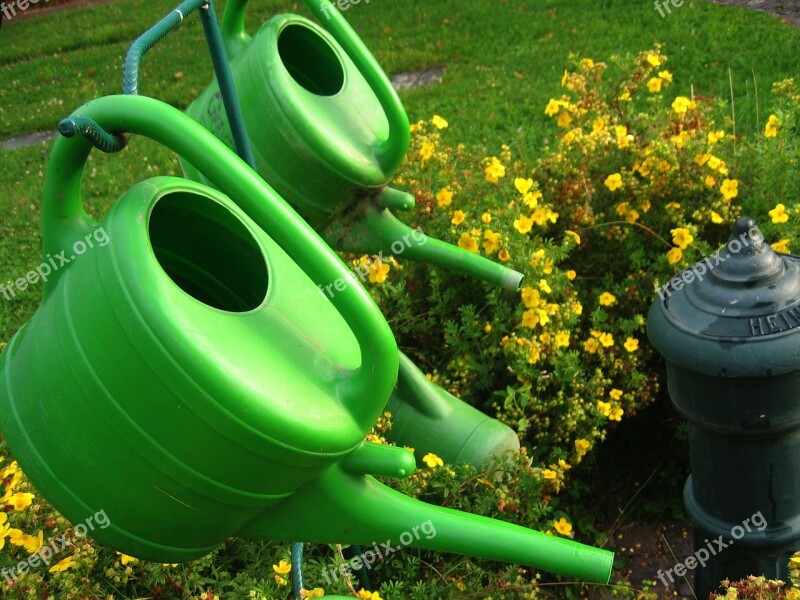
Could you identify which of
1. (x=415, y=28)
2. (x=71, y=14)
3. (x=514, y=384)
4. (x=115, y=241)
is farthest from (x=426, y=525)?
(x=71, y=14)

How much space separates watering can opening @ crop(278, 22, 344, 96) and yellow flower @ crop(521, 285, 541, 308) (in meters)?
0.88

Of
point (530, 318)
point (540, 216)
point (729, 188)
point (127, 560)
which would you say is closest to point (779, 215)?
point (729, 188)

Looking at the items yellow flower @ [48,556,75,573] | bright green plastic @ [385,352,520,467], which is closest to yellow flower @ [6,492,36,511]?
yellow flower @ [48,556,75,573]

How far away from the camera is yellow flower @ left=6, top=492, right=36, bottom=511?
1806mm

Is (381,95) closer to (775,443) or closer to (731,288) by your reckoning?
(731,288)

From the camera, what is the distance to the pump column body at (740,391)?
5.58 feet

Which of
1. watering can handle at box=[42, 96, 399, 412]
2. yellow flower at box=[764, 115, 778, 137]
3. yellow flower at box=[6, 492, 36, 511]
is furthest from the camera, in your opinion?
yellow flower at box=[764, 115, 778, 137]

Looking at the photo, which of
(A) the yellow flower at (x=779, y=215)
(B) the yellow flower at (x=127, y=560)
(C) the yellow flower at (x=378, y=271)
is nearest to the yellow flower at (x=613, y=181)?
(A) the yellow flower at (x=779, y=215)

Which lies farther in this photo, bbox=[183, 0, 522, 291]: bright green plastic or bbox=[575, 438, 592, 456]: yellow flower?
bbox=[575, 438, 592, 456]: yellow flower

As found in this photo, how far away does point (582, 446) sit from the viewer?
7.66 feet

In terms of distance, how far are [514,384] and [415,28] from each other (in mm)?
4566

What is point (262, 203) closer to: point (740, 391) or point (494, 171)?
point (740, 391)

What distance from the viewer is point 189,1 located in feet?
4.54

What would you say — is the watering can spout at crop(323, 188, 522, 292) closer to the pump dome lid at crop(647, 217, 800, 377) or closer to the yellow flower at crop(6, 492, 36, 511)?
the pump dome lid at crop(647, 217, 800, 377)
